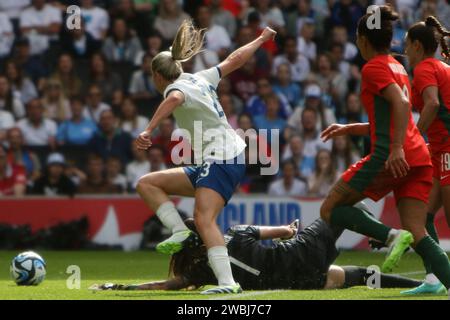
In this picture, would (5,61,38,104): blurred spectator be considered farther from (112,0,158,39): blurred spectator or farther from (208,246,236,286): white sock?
(208,246,236,286): white sock

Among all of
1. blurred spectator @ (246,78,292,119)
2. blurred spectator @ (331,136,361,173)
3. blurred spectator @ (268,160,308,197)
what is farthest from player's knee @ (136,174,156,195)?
blurred spectator @ (246,78,292,119)

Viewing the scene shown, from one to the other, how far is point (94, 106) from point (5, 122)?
139 centimetres

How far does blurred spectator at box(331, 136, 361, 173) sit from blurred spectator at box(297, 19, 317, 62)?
2706 mm

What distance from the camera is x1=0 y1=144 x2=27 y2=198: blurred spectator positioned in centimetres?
1623

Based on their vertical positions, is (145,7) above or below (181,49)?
above

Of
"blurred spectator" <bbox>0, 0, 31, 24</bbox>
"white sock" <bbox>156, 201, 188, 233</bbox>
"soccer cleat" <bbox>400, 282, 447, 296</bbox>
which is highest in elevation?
"blurred spectator" <bbox>0, 0, 31, 24</bbox>

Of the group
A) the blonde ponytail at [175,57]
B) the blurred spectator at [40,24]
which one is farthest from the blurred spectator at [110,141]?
the blonde ponytail at [175,57]

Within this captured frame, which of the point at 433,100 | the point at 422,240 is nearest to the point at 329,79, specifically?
the point at 433,100

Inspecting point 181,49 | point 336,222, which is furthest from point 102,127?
point 336,222

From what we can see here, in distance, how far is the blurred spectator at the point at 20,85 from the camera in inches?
709

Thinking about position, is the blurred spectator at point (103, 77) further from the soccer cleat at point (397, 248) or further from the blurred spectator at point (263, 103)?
the soccer cleat at point (397, 248)
